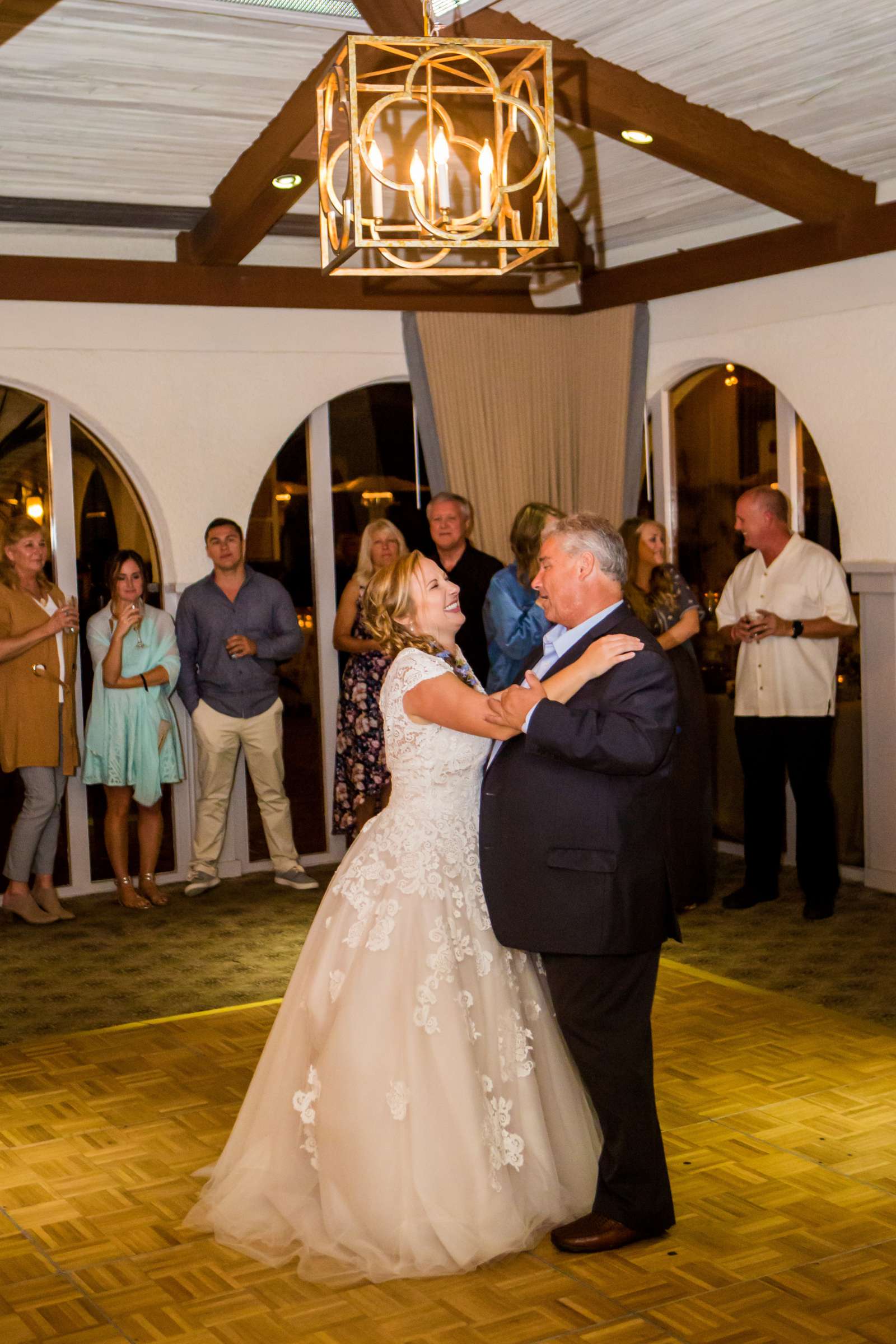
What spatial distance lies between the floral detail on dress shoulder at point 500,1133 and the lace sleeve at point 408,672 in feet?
2.91

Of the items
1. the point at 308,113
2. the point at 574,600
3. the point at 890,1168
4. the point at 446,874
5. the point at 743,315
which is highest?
the point at 308,113

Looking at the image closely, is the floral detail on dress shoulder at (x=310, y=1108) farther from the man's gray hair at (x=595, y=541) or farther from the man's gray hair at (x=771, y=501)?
the man's gray hair at (x=771, y=501)

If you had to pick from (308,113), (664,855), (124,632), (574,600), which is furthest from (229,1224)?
(308,113)

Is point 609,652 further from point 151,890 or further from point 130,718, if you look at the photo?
point 151,890

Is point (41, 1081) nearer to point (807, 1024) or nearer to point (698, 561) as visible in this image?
point (807, 1024)

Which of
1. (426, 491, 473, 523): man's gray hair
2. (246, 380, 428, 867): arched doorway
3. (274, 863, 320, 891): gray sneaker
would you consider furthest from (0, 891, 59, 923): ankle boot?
(426, 491, 473, 523): man's gray hair

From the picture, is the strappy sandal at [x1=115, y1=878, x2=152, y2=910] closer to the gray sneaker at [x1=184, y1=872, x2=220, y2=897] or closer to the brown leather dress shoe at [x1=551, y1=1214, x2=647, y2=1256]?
the gray sneaker at [x1=184, y1=872, x2=220, y2=897]

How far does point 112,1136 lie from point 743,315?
4.95 metres

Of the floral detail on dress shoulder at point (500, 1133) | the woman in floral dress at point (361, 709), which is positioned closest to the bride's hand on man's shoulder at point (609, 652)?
the floral detail on dress shoulder at point (500, 1133)

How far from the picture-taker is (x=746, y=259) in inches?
282

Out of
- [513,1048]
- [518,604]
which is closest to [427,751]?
[513,1048]

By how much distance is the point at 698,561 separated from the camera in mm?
7840

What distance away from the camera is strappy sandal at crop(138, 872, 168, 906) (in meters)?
6.94

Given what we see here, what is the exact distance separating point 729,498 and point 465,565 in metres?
1.53
